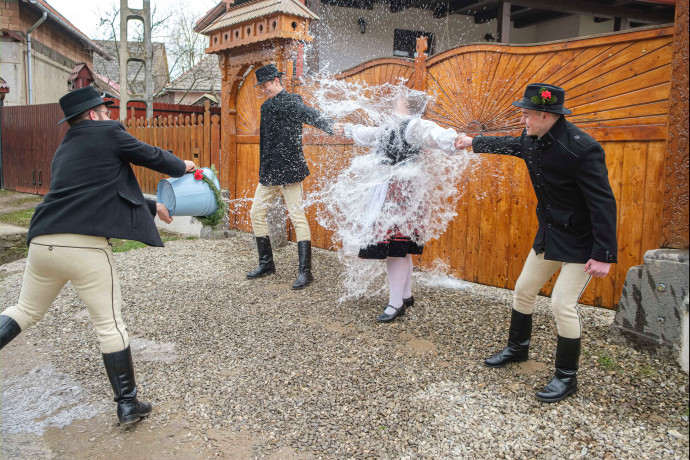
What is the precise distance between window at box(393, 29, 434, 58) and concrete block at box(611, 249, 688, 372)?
8.43 m

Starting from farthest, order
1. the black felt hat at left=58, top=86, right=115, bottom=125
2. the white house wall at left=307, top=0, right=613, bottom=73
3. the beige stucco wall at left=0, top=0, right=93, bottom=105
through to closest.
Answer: the beige stucco wall at left=0, top=0, right=93, bottom=105
the white house wall at left=307, top=0, right=613, bottom=73
the black felt hat at left=58, top=86, right=115, bottom=125

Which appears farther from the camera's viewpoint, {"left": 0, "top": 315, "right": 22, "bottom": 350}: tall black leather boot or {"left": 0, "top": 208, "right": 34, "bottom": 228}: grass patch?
{"left": 0, "top": 208, "right": 34, "bottom": 228}: grass patch

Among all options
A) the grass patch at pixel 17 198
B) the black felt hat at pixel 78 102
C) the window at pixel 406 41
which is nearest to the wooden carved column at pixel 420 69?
the black felt hat at pixel 78 102

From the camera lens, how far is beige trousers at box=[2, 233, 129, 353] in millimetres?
2967

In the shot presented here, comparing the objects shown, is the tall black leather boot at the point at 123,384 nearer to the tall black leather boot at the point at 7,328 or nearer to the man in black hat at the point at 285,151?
the tall black leather boot at the point at 7,328

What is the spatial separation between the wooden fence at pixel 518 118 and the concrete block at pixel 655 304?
0.41 meters

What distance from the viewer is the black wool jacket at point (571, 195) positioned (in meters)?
2.95

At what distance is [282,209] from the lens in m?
7.70

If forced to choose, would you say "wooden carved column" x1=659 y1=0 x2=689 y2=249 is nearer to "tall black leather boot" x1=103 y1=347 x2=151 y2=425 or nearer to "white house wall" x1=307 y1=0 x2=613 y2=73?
"tall black leather boot" x1=103 y1=347 x2=151 y2=425

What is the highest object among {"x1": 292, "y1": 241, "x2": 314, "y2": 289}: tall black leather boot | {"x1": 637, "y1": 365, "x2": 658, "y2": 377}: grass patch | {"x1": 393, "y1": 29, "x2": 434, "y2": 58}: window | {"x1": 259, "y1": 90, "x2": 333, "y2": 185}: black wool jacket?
{"x1": 393, "y1": 29, "x2": 434, "y2": 58}: window

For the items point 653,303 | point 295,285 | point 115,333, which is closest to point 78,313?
point 295,285

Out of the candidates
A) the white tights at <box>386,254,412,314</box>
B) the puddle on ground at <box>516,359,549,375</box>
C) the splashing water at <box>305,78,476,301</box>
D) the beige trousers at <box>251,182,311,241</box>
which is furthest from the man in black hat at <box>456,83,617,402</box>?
the beige trousers at <box>251,182,311,241</box>

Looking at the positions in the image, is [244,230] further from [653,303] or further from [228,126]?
[653,303]

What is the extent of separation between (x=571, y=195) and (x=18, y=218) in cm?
1249
